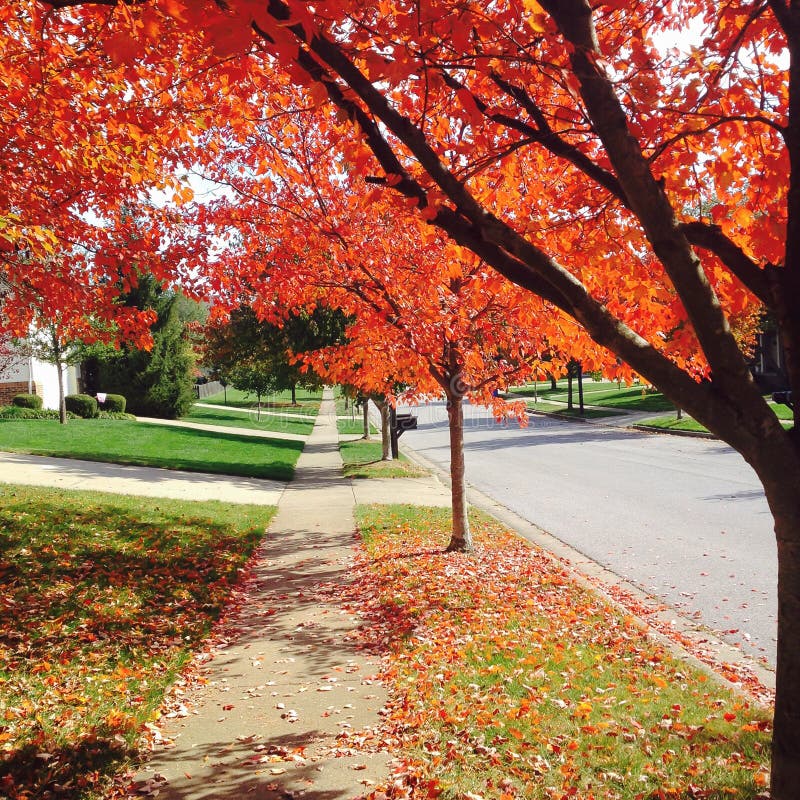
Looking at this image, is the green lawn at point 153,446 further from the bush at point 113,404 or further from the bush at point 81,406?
the bush at point 113,404

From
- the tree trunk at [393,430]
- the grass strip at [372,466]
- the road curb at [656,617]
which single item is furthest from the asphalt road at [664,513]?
the tree trunk at [393,430]

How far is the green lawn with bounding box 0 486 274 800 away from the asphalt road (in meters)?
4.81

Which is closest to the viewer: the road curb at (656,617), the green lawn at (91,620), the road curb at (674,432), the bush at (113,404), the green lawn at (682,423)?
the green lawn at (91,620)

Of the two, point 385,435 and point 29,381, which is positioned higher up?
point 29,381

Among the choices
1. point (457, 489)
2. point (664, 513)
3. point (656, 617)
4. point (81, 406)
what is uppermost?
point (81, 406)

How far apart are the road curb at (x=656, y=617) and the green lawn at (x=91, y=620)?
4.00 m

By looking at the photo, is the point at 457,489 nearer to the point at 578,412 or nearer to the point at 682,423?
the point at 682,423

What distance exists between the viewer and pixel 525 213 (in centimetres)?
636

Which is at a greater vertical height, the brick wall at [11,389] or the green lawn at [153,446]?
the brick wall at [11,389]

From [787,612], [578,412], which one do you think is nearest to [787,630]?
[787,612]

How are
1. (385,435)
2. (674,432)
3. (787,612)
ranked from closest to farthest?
1. (787,612)
2. (385,435)
3. (674,432)

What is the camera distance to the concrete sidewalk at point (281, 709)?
3.83 m

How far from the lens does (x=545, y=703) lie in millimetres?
4719

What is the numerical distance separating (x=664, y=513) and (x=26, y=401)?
25.9 meters
